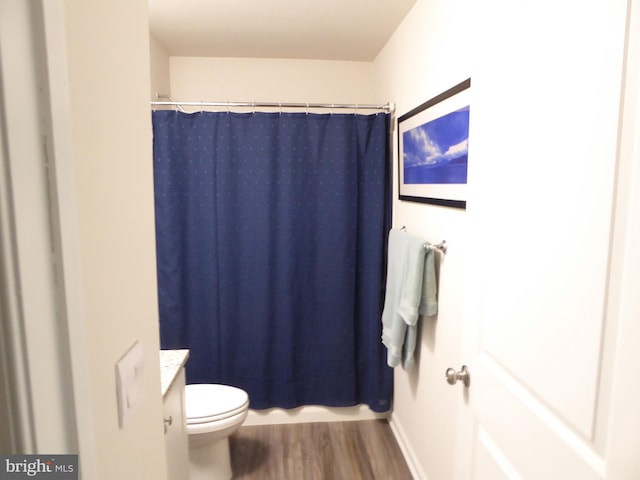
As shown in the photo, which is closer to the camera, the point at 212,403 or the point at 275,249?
the point at 212,403

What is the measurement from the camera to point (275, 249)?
242 centimetres

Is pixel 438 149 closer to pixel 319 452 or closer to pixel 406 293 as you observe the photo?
pixel 406 293

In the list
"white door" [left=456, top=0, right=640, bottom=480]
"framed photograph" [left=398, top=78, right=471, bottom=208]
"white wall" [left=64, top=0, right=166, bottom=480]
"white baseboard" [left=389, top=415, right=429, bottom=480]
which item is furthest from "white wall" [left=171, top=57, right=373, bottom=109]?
"white baseboard" [left=389, top=415, right=429, bottom=480]

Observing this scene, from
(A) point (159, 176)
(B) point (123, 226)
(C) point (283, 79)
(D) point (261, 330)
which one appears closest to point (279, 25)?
(C) point (283, 79)

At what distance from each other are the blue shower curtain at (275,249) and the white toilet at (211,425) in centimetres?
47

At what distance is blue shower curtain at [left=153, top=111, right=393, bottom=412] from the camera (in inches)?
92.0

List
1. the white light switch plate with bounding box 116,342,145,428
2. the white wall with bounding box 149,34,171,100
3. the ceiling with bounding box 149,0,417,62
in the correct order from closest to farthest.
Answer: the white light switch plate with bounding box 116,342,145,428, the ceiling with bounding box 149,0,417,62, the white wall with bounding box 149,34,171,100

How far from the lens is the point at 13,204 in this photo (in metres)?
0.37

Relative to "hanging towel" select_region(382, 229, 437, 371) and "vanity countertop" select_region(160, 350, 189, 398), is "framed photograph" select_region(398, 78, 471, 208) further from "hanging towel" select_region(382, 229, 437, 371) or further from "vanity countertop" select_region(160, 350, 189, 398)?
"vanity countertop" select_region(160, 350, 189, 398)

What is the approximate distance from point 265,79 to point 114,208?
92.9 inches

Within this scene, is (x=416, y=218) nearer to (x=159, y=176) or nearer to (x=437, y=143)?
(x=437, y=143)

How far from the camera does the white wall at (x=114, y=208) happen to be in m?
0.51

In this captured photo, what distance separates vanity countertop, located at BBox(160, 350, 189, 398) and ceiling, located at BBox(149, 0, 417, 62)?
162cm

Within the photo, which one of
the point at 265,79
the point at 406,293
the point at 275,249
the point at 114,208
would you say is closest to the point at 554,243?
the point at 114,208
